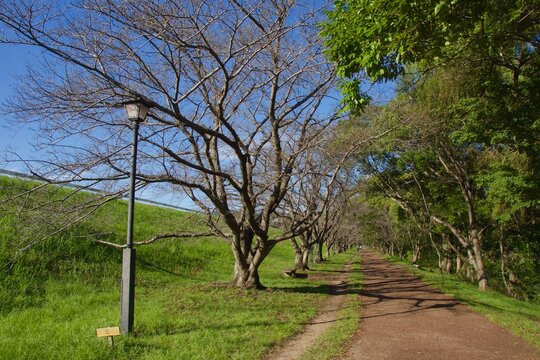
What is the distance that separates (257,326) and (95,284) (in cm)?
602

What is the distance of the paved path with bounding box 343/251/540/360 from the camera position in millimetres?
6474

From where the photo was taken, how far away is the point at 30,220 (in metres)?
8.36

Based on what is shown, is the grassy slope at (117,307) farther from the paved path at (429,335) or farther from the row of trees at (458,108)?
the row of trees at (458,108)

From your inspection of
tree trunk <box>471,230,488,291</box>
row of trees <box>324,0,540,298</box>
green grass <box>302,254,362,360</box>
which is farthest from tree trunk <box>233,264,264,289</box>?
tree trunk <box>471,230,488,291</box>

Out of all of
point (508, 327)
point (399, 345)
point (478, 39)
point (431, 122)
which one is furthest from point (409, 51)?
point (431, 122)

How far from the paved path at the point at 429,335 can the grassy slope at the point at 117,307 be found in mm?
1472

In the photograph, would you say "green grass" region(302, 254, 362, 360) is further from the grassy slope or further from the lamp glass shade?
the lamp glass shade

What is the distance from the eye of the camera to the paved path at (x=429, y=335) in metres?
6.47

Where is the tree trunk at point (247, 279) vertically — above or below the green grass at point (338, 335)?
above

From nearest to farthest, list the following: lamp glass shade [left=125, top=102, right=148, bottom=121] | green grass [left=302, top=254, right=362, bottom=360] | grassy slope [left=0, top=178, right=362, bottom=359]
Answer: grassy slope [left=0, top=178, right=362, bottom=359], green grass [left=302, top=254, right=362, bottom=360], lamp glass shade [left=125, top=102, right=148, bottom=121]

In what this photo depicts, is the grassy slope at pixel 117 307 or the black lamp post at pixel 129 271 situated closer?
the grassy slope at pixel 117 307

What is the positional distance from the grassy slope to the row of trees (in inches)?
181

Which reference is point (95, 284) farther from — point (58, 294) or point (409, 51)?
point (409, 51)

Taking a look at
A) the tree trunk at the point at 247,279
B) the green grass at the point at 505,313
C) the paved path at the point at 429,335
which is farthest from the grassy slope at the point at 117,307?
the green grass at the point at 505,313
